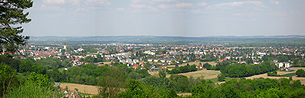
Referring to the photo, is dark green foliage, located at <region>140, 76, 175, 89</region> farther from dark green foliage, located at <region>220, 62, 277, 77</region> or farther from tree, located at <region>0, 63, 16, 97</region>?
tree, located at <region>0, 63, 16, 97</region>

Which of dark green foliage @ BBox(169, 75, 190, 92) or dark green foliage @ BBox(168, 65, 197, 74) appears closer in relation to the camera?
dark green foliage @ BBox(169, 75, 190, 92)

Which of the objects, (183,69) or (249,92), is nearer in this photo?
(249,92)

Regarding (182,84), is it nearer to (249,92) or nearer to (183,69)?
(249,92)

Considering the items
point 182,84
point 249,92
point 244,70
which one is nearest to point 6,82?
point 249,92

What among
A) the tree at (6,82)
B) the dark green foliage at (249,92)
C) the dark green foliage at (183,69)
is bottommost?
the dark green foliage at (183,69)

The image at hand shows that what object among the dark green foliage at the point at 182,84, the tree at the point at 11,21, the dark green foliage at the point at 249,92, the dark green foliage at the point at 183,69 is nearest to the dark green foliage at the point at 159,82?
the dark green foliage at the point at 182,84

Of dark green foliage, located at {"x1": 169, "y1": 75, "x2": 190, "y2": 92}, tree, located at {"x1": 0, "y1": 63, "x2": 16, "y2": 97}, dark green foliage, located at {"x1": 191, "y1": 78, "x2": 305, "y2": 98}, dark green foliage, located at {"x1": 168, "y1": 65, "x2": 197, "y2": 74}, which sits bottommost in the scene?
dark green foliage, located at {"x1": 168, "y1": 65, "x2": 197, "y2": 74}

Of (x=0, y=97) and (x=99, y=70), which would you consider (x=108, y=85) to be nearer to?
(x=0, y=97)


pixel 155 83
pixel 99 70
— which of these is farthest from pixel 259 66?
pixel 99 70

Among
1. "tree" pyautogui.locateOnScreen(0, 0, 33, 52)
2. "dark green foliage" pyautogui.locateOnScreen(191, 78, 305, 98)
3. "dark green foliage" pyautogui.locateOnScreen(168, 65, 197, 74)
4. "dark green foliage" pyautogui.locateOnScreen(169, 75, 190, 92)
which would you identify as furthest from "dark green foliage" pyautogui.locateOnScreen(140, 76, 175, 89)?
"tree" pyautogui.locateOnScreen(0, 0, 33, 52)

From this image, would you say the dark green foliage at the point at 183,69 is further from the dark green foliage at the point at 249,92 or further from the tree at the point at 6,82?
the tree at the point at 6,82

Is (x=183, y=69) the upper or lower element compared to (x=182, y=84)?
lower
